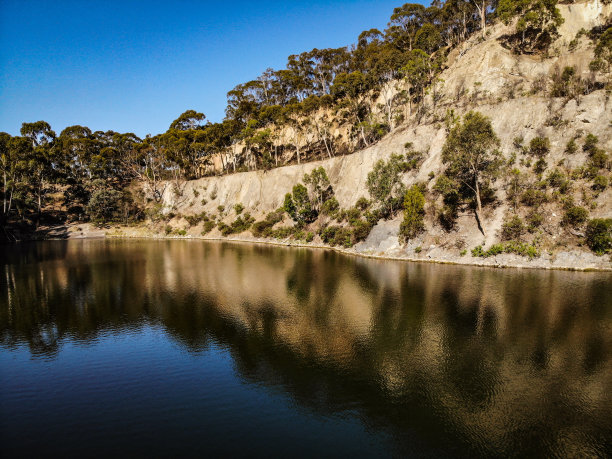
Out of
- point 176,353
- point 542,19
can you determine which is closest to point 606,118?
point 542,19

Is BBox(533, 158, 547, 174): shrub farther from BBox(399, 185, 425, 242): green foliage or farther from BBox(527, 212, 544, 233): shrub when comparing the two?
BBox(399, 185, 425, 242): green foliage

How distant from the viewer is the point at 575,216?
41906 millimetres

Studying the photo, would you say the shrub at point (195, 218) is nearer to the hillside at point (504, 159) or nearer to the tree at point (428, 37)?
the hillside at point (504, 159)

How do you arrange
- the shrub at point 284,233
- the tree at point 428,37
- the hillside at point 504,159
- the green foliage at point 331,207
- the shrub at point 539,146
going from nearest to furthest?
the hillside at point 504,159 < the shrub at point 539,146 < the green foliage at point 331,207 < the shrub at point 284,233 < the tree at point 428,37

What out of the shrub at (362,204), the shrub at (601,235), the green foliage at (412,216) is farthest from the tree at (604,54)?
the shrub at (362,204)

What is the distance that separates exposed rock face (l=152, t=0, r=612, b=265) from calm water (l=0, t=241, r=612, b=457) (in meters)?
16.2

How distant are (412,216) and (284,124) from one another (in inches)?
1807

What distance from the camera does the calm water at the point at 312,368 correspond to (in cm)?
1402

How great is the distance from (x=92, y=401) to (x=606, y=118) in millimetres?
66275

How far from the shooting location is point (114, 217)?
329 feet

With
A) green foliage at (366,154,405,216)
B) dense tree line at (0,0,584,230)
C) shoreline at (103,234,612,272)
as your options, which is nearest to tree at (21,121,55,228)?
dense tree line at (0,0,584,230)

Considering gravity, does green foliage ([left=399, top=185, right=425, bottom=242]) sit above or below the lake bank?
above

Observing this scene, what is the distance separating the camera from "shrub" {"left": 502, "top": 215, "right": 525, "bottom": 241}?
4528cm

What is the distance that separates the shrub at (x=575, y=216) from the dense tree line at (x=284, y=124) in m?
39.9
